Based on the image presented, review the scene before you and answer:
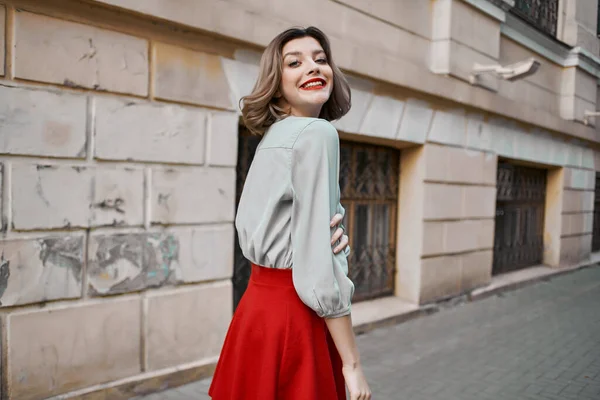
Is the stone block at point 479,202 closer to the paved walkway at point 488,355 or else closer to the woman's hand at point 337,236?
the paved walkway at point 488,355

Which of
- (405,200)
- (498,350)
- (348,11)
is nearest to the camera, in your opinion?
(498,350)

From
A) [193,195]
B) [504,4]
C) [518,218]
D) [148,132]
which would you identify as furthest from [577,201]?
[148,132]

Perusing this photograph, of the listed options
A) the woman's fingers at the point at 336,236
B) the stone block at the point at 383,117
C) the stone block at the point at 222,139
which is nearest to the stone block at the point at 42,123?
the stone block at the point at 222,139

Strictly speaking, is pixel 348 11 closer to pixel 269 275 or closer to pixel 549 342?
pixel 549 342

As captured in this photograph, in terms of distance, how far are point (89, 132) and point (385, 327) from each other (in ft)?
12.5

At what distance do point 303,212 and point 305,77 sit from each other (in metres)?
0.51

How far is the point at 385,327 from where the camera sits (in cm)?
576

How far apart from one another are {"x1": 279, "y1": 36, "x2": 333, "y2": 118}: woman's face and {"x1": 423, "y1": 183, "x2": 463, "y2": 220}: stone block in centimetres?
482

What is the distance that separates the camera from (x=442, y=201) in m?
6.73

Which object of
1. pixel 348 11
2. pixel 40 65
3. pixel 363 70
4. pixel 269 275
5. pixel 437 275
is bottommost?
pixel 437 275

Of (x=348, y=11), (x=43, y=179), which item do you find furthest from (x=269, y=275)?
(x=348, y=11)

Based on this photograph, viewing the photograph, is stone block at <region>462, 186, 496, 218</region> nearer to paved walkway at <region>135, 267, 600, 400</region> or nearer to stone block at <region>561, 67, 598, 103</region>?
paved walkway at <region>135, 267, 600, 400</region>

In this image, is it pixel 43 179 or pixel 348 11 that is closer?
pixel 43 179

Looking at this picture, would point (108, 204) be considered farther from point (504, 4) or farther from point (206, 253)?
point (504, 4)
